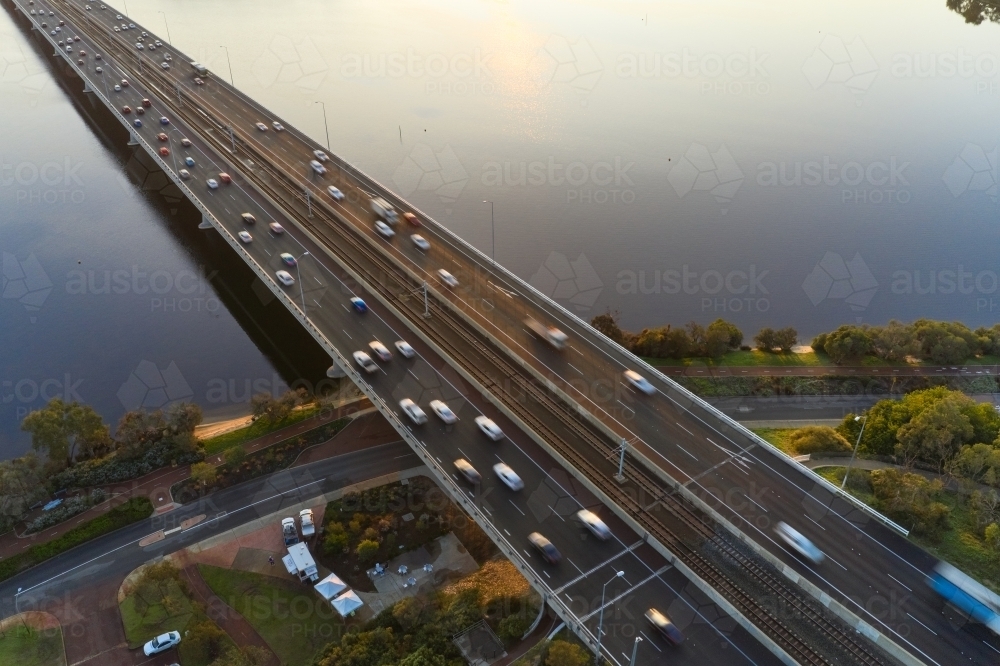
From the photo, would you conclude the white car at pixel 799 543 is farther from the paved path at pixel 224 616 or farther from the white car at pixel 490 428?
the paved path at pixel 224 616

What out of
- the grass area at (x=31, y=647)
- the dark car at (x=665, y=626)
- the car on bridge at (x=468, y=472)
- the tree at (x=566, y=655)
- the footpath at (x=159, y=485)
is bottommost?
the grass area at (x=31, y=647)

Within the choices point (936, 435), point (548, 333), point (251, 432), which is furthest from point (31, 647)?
point (936, 435)

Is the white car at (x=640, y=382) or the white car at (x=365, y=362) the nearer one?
the white car at (x=640, y=382)

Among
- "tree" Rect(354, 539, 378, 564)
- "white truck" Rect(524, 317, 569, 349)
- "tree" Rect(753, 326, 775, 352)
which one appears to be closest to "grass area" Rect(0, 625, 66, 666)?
"tree" Rect(354, 539, 378, 564)

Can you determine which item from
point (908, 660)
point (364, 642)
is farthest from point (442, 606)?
point (908, 660)

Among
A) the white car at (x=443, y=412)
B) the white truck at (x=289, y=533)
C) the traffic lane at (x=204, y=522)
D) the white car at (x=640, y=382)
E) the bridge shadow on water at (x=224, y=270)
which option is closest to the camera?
the traffic lane at (x=204, y=522)

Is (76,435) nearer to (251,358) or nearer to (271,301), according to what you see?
(251,358)

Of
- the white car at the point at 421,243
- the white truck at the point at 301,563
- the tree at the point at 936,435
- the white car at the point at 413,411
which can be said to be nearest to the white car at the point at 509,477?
the white car at the point at 413,411
